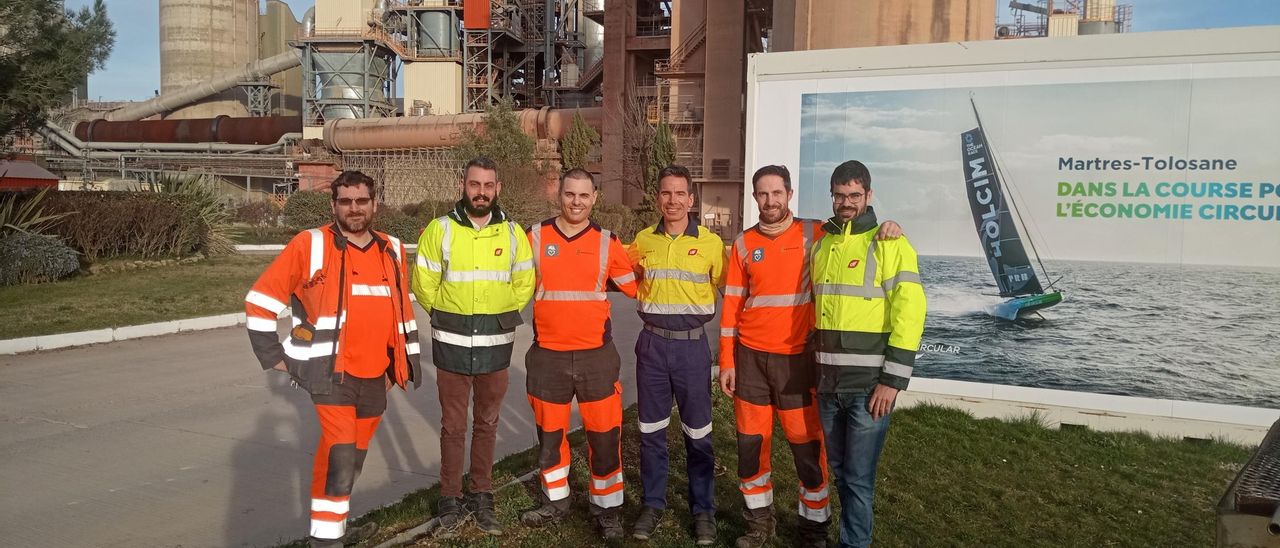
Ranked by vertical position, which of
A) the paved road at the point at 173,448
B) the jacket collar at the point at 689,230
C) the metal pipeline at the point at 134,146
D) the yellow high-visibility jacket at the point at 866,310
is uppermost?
the metal pipeline at the point at 134,146

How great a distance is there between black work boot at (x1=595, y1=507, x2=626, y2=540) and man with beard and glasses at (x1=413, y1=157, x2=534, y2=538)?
0.58m

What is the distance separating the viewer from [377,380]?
4301mm

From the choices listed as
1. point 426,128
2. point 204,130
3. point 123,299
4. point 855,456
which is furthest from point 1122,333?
point 204,130

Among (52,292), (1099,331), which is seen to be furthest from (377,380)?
(52,292)

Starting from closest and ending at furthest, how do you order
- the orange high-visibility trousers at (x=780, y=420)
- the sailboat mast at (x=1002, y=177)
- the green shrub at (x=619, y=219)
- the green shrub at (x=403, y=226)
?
1. the orange high-visibility trousers at (x=780, y=420)
2. the sailboat mast at (x=1002, y=177)
3. the green shrub at (x=403, y=226)
4. the green shrub at (x=619, y=219)

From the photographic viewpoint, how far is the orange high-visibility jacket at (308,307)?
4020mm

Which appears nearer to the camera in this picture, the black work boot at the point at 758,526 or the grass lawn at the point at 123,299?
the black work boot at the point at 758,526

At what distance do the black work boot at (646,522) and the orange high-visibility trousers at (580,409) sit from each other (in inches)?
6.1

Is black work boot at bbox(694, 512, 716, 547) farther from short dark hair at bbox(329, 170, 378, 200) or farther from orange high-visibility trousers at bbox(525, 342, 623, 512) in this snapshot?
short dark hair at bbox(329, 170, 378, 200)

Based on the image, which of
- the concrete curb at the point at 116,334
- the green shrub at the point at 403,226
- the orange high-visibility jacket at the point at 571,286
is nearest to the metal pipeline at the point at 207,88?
the green shrub at the point at 403,226

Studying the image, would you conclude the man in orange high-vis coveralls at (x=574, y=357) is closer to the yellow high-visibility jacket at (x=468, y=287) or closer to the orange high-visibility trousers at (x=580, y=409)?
the orange high-visibility trousers at (x=580, y=409)

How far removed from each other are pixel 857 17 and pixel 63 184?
45.7 m

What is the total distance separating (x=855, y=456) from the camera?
4133 millimetres

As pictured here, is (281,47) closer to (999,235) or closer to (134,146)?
(134,146)
